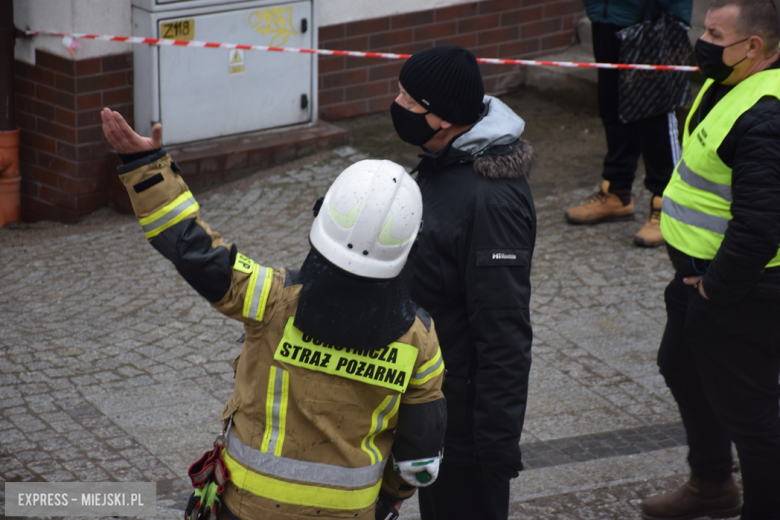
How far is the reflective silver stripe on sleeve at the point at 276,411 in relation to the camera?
237 cm

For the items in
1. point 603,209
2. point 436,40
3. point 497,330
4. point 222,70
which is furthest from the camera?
point 436,40

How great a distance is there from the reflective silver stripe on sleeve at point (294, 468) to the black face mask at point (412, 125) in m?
1.14

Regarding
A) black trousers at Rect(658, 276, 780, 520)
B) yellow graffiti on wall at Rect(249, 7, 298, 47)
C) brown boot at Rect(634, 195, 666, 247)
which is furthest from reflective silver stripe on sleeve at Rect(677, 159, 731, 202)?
yellow graffiti on wall at Rect(249, 7, 298, 47)

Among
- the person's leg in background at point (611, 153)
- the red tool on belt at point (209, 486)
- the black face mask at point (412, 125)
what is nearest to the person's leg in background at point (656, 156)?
the person's leg in background at point (611, 153)

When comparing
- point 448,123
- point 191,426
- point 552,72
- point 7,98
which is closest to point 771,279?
point 448,123

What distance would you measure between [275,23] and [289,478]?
5.38 metres

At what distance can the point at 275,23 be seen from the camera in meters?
7.23

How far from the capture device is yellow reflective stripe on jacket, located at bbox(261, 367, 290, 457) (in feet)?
7.78

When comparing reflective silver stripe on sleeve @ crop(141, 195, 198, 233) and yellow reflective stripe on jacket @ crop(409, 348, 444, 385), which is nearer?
reflective silver stripe on sleeve @ crop(141, 195, 198, 233)

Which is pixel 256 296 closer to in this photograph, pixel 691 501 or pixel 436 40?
pixel 691 501

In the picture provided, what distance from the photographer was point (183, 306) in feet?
18.2

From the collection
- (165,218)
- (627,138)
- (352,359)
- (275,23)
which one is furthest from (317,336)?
(275,23)

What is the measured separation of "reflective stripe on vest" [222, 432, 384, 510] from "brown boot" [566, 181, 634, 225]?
4616 millimetres

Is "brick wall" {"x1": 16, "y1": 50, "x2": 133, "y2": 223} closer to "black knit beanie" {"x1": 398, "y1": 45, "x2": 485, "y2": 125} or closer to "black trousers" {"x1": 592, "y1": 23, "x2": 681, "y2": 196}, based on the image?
"black trousers" {"x1": 592, "y1": 23, "x2": 681, "y2": 196}
